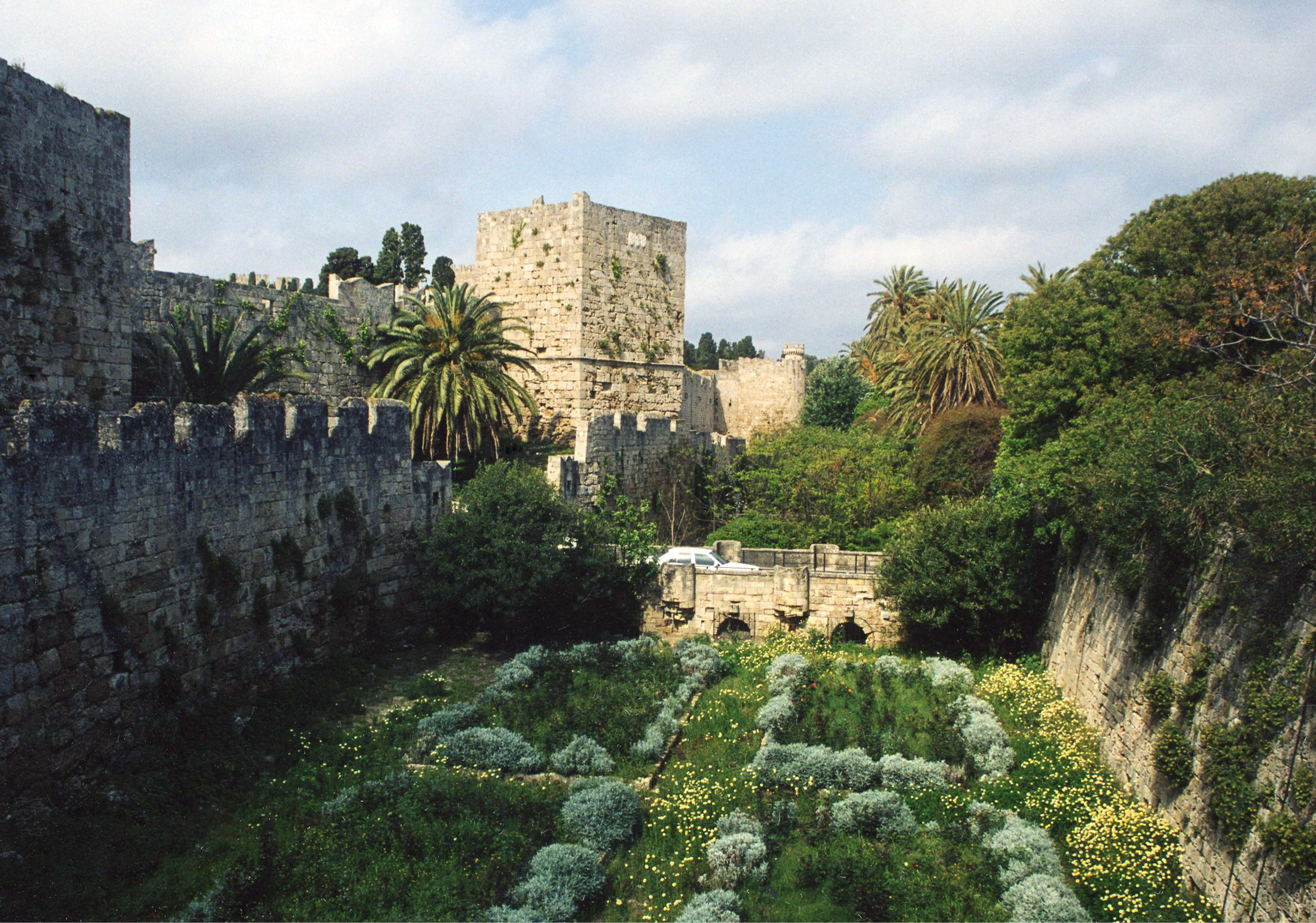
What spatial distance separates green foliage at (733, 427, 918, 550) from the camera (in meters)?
21.9

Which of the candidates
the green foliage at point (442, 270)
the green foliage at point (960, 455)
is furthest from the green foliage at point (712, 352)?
the green foliage at point (960, 455)

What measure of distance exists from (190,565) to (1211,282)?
13.5m

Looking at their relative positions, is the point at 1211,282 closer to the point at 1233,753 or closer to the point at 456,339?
the point at 1233,753

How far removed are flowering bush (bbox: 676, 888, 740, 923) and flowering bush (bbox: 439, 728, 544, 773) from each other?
3121 millimetres

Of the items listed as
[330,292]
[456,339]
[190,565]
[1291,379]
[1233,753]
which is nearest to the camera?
[1233,753]

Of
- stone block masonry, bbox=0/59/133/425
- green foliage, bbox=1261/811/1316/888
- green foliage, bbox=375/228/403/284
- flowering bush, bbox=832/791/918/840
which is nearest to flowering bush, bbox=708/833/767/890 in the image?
flowering bush, bbox=832/791/918/840

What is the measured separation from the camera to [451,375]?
19.1 metres

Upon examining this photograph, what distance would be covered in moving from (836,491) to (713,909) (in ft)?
51.3

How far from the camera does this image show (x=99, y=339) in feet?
43.6

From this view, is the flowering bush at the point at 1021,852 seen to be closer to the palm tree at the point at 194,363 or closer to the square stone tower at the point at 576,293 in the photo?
the palm tree at the point at 194,363

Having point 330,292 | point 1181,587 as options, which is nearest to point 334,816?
point 1181,587

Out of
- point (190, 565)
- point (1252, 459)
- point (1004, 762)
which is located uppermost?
point (1252, 459)

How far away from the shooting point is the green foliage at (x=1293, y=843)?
22.9 ft

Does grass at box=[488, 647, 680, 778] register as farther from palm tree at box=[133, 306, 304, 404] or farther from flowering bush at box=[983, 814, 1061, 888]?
palm tree at box=[133, 306, 304, 404]
